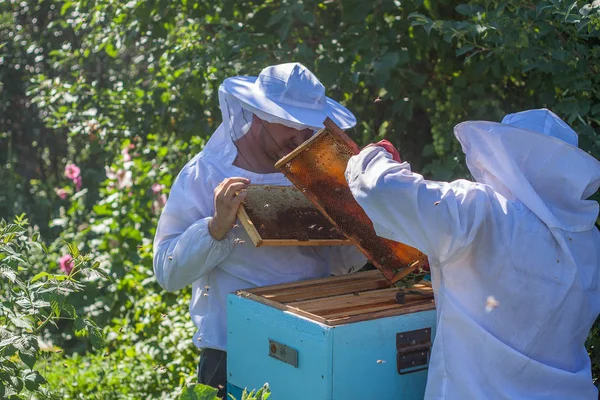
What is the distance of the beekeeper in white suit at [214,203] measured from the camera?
100 inches

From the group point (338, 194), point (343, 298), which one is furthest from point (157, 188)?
point (343, 298)

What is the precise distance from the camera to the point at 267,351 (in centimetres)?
232

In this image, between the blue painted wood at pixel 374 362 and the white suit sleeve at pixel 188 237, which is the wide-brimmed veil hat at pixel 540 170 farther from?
the white suit sleeve at pixel 188 237

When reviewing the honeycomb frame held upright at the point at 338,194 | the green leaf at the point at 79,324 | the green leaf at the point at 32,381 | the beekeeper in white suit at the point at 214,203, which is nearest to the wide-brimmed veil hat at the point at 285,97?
the beekeeper in white suit at the point at 214,203

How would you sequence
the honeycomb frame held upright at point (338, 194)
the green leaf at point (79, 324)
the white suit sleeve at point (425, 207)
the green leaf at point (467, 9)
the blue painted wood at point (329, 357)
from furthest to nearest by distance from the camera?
the green leaf at point (467, 9) → the green leaf at point (79, 324) → the honeycomb frame held upright at point (338, 194) → the blue painted wood at point (329, 357) → the white suit sleeve at point (425, 207)

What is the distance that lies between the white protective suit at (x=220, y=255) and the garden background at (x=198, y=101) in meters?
0.31

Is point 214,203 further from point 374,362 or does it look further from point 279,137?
point 374,362

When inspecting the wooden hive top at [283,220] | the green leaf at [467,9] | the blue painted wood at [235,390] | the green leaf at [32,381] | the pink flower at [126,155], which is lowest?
the pink flower at [126,155]

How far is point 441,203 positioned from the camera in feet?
6.15

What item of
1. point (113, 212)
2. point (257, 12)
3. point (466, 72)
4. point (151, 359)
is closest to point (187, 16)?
point (257, 12)

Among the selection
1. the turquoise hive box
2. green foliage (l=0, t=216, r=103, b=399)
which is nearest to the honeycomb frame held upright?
the turquoise hive box

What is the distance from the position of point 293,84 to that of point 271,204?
1.32 feet

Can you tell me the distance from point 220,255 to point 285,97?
22.1 inches

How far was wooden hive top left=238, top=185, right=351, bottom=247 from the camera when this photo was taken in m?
2.44
